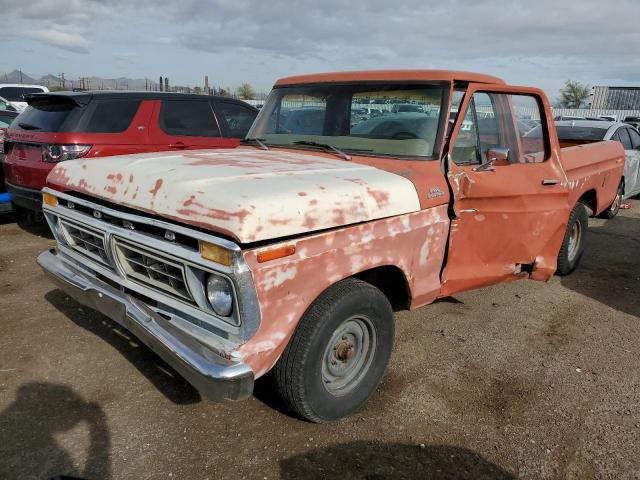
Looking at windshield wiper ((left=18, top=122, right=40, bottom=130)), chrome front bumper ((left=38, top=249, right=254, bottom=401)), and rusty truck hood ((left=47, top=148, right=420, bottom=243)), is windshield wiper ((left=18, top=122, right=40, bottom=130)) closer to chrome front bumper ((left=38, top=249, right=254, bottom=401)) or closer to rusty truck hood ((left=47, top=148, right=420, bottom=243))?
rusty truck hood ((left=47, top=148, right=420, bottom=243))

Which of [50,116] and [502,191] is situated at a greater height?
[50,116]

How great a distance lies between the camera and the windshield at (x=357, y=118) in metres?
3.36

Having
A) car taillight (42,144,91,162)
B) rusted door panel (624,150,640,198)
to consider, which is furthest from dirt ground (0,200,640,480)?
rusted door panel (624,150,640,198)

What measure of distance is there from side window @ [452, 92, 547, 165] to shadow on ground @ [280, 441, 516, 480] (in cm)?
187

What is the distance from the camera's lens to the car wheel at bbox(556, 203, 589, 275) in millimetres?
5008

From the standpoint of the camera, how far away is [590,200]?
551cm

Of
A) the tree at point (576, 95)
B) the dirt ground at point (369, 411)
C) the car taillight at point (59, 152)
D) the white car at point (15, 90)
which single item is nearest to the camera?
the dirt ground at point (369, 411)

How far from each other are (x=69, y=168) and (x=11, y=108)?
46.6 ft

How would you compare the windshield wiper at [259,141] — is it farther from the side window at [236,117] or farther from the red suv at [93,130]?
the side window at [236,117]

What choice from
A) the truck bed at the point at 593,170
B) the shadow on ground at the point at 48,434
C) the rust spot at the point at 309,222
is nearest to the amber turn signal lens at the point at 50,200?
the shadow on ground at the point at 48,434

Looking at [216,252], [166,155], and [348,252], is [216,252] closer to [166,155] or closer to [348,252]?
[348,252]

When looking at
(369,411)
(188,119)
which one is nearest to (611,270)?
(369,411)

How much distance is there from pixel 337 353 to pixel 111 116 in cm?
468

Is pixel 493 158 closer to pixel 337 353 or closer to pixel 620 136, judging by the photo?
pixel 337 353
